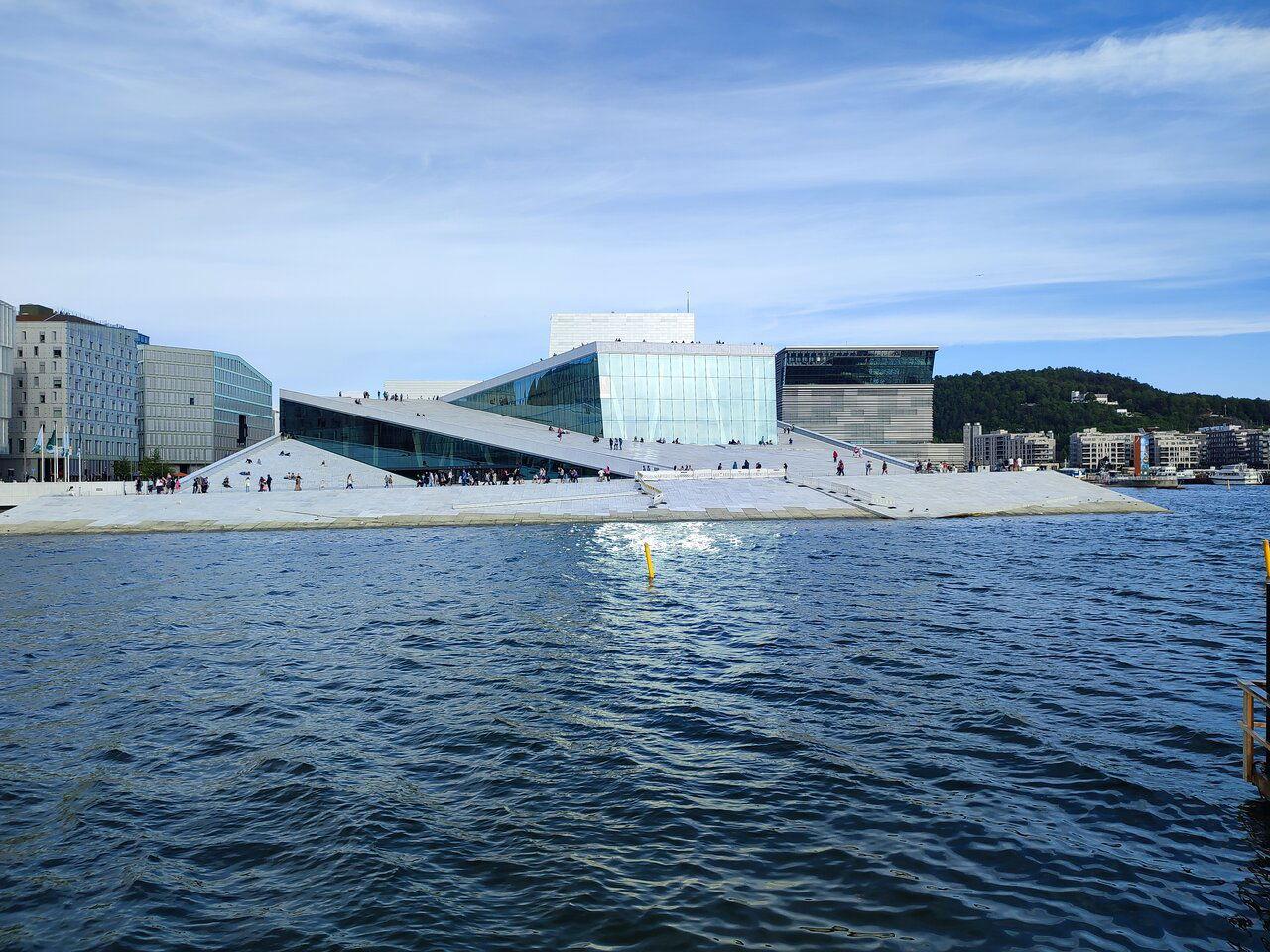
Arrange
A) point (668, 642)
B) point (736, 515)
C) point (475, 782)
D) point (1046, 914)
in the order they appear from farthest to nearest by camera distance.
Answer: point (736, 515), point (668, 642), point (475, 782), point (1046, 914)

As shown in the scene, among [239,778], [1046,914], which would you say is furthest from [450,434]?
[1046,914]

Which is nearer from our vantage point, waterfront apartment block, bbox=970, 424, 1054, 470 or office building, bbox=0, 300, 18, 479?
office building, bbox=0, 300, 18, 479

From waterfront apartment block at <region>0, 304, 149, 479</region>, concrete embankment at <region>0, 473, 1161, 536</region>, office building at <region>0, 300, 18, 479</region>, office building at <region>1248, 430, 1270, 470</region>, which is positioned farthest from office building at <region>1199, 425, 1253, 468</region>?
office building at <region>0, 300, 18, 479</region>

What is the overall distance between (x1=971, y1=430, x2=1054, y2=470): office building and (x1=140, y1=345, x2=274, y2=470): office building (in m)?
138

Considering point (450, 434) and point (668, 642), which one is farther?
point (450, 434)

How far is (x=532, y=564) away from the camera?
2845 centimetres

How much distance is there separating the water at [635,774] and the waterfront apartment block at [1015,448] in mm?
174509

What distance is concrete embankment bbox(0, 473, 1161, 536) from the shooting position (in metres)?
46.5

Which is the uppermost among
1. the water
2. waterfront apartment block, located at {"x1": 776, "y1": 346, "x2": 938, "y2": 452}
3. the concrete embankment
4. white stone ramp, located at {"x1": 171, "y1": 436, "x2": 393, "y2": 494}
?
waterfront apartment block, located at {"x1": 776, "y1": 346, "x2": 938, "y2": 452}

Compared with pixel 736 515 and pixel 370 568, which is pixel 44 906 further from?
pixel 736 515

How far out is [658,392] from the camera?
232ft

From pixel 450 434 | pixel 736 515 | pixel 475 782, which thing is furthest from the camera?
pixel 450 434

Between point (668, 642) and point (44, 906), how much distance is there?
10.9 m

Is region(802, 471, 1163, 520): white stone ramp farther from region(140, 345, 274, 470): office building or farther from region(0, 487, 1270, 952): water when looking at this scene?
region(140, 345, 274, 470): office building
